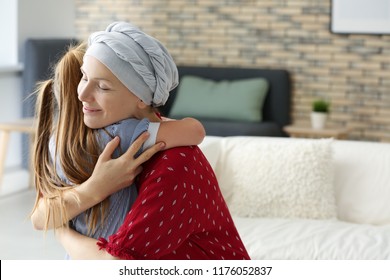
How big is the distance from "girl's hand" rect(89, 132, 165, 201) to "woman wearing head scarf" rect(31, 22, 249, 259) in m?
0.02

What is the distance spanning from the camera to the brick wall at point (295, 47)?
723 cm

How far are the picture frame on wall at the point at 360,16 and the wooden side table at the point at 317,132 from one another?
2.98 ft

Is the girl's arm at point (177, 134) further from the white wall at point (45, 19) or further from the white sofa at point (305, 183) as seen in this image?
the white wall at point (45, 19)

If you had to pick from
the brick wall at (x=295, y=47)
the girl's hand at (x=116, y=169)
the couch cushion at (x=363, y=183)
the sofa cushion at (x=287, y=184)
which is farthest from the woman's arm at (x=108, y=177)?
the brick wall at (x=295, y=47)

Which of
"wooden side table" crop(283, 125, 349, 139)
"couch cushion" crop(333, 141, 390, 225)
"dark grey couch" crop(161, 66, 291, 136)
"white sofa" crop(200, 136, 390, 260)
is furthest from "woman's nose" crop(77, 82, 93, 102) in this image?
"wooden side table" crop(283, 125, 349, 139)

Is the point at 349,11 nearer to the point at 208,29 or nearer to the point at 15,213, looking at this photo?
the point at 208,29

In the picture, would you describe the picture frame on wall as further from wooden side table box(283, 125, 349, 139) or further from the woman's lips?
the woman's lips

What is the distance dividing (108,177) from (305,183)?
266 centimetres

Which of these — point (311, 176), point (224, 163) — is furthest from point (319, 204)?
Answer: point (224, 163)

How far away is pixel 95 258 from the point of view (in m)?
1.46

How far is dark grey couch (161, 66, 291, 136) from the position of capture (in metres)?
6.87

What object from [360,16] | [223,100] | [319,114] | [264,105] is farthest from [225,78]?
[360,16]

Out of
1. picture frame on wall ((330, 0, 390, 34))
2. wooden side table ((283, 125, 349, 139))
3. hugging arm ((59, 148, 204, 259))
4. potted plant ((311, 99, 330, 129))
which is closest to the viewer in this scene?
hugging arm ((59, 148, 204, 259))

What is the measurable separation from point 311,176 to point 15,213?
Result: 2935mm
